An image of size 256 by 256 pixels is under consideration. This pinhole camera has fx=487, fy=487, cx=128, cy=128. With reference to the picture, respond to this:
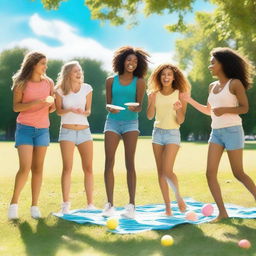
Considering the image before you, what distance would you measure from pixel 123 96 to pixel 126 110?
0.78 feet

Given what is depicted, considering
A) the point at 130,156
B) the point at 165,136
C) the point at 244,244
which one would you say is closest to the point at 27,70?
the point at 130,156

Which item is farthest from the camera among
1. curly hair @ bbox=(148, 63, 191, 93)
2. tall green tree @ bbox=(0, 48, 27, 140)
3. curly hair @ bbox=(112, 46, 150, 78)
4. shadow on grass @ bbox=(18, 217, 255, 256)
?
tall green tree @ bbox=(0, 48, 27, 140)

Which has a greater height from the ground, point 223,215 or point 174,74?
point 174,74

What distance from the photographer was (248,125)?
1898 inches

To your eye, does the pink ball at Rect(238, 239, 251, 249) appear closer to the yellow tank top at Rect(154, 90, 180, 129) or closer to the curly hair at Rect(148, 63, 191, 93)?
the yellow tank top at Rect(154, 90, 180, 129)

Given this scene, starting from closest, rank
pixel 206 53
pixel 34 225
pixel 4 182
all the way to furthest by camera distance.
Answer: pixel 34 225, pixel 4 182, pixel 206 53

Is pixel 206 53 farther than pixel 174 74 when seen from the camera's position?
Yes

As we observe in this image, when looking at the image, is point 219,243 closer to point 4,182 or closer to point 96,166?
point 4,182

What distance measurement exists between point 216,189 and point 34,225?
2.57 metres

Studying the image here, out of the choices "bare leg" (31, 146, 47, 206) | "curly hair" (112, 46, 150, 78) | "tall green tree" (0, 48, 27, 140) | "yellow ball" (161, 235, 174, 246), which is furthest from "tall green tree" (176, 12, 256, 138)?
"yellow ball" (161, 235, 174, 246)

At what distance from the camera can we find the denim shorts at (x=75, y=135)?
24.1 feet

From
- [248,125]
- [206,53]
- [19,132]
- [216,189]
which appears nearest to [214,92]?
[216,189]

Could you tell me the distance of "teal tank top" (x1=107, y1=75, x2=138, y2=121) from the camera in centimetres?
731

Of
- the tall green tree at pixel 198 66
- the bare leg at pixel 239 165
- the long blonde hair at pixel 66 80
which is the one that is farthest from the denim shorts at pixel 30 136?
the tall green tree at pixel 198 66
